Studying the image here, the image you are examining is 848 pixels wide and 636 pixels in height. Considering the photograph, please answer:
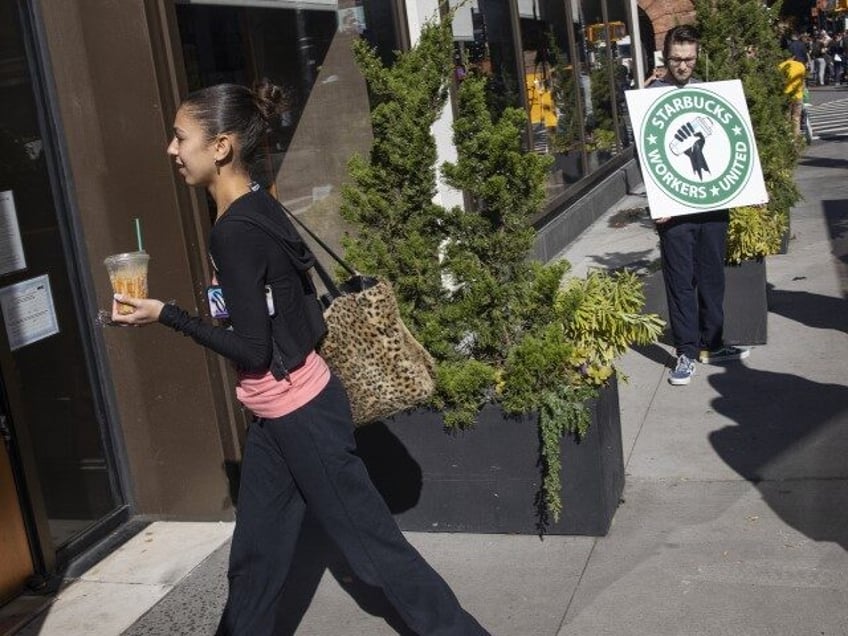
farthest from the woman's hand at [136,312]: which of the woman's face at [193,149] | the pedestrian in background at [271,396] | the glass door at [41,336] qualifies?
the glass door at [41,336]

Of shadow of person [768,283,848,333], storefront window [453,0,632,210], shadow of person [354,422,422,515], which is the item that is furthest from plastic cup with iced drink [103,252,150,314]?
storefront window [453,0,632,210]

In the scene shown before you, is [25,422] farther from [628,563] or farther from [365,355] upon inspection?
[628,563]

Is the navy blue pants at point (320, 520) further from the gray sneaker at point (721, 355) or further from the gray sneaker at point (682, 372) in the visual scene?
the gray sneaker at point (721, 355)

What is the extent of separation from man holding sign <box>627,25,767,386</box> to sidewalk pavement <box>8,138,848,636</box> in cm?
54

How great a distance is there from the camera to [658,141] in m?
7.11

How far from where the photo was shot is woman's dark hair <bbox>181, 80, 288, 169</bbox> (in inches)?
137

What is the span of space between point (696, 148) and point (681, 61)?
53 centimetres

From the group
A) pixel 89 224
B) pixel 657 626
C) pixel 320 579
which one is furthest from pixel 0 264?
pixel 657 626

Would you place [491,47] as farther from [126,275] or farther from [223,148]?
[126,275]

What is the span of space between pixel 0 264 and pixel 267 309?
1991 millimetres

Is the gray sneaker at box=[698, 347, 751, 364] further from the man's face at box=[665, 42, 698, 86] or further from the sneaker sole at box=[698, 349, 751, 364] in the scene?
the man's face at box=[665, 42, 698, 86]

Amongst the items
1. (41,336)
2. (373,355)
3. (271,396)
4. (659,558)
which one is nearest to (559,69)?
(41,336)

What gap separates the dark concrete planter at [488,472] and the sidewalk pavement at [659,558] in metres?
0.09

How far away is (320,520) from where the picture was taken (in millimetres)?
3730
